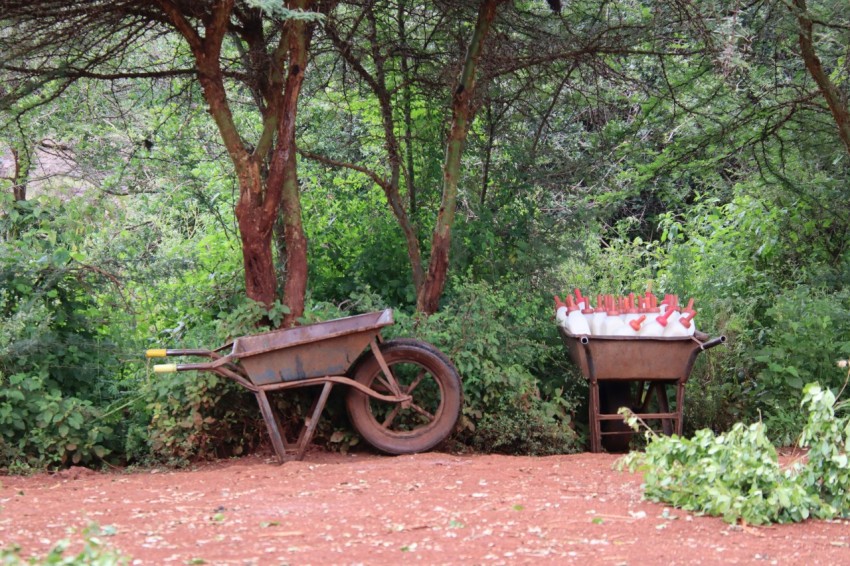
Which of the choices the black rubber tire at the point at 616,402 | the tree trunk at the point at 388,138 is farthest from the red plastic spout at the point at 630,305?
the tree trunk at the point at 388,138

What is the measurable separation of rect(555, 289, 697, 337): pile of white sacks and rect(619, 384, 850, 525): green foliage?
2798 mm

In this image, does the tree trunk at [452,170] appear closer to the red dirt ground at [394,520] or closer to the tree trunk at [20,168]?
the red dirt ground at [394,520]

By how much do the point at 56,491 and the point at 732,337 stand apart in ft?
22.4

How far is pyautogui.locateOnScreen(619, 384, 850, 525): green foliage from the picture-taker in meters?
4.51

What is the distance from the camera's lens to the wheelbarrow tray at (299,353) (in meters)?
6.46

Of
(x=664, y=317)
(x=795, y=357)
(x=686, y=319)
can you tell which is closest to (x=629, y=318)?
(x=664, y=317)

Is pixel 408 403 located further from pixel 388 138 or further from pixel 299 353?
pixel 388 138

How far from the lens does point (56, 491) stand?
567 cm

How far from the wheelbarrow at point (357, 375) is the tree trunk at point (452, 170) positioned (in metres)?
1.04

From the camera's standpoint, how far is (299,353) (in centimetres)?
653

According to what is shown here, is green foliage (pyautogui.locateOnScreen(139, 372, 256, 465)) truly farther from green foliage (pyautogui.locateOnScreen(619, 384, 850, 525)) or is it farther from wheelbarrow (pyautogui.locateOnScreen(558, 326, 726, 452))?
green foliage (pyautogui.locateOnScreen(619, 384, 850, 525))

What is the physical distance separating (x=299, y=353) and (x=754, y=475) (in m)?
3.21

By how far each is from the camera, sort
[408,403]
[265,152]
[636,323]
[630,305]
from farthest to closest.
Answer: [630,305] < [636,323] < [265,152] < [408,403]

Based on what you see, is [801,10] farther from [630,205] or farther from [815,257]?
[630,205]
